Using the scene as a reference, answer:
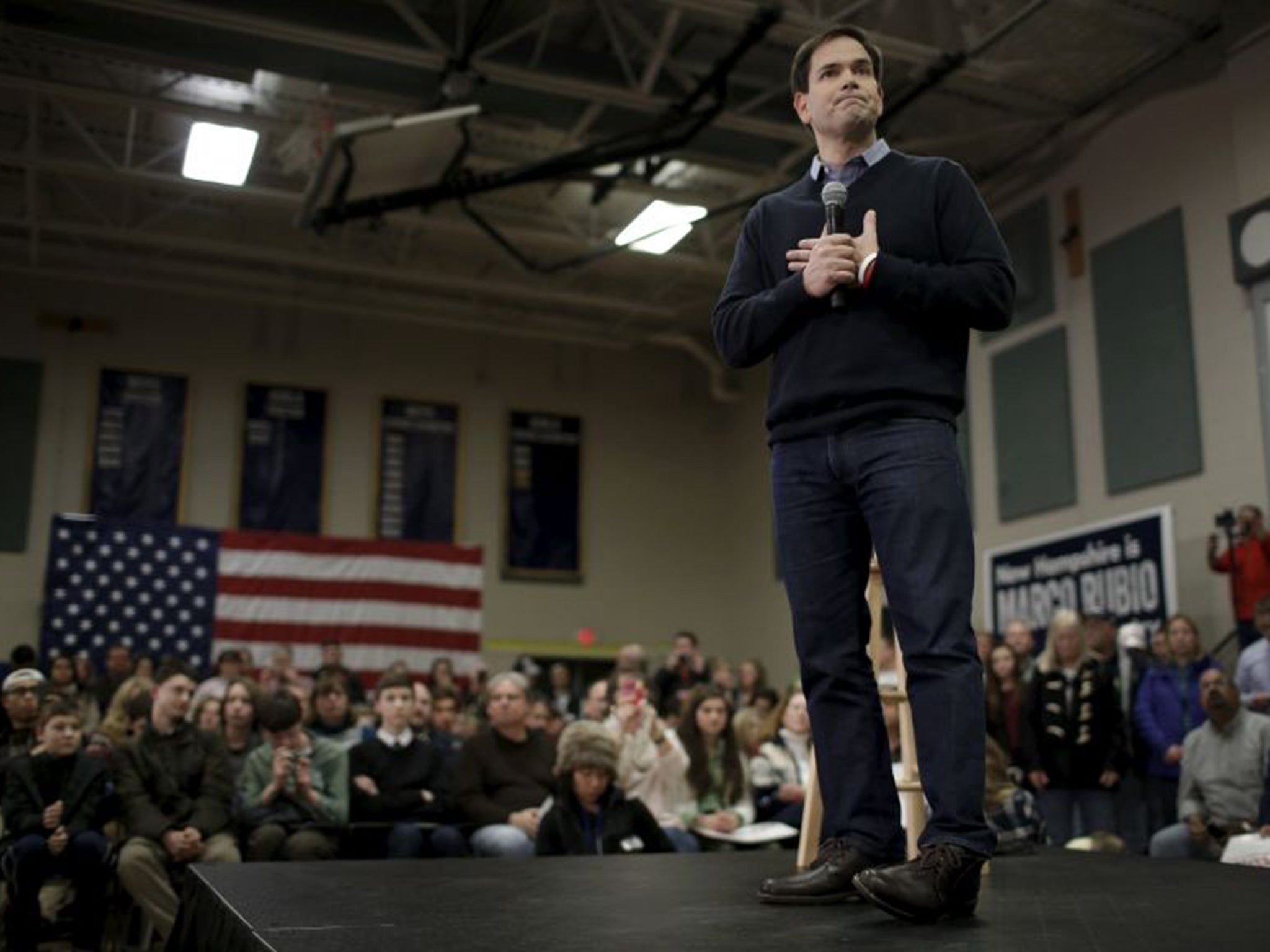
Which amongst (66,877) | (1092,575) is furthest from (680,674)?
(66,877)

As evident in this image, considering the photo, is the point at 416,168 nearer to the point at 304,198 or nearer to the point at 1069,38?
the point at 304,198

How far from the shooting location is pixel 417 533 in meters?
12.8

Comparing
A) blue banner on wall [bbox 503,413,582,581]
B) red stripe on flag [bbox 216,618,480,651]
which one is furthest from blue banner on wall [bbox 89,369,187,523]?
blue banner on wall [bbox 503,413,582,581]

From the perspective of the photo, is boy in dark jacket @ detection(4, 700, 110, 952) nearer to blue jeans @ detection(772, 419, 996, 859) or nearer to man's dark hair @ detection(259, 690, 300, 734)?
man's dark hair @ detection(259, 690, 300, 734)

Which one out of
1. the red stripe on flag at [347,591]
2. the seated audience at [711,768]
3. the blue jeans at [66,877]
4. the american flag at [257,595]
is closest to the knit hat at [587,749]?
the seated audience at [711,768]

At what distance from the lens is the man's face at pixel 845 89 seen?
81.0 inches

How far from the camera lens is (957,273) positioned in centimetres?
193

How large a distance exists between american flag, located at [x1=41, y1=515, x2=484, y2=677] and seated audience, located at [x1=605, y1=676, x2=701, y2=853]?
251 inches

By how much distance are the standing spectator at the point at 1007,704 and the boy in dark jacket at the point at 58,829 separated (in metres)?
4.47

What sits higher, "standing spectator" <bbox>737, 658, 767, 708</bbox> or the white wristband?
the white wristband

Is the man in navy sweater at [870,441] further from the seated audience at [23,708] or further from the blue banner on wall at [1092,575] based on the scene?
the blue banner on wall at [1092,575]

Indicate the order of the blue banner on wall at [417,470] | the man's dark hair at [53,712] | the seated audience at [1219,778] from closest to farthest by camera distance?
the man's dark hair at [53,712]
the seated audience at [1219,778]
the blue banner on wall at [417,470]

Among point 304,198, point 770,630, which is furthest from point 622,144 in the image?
point 770,630

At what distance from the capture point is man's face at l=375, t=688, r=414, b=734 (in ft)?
19.4
